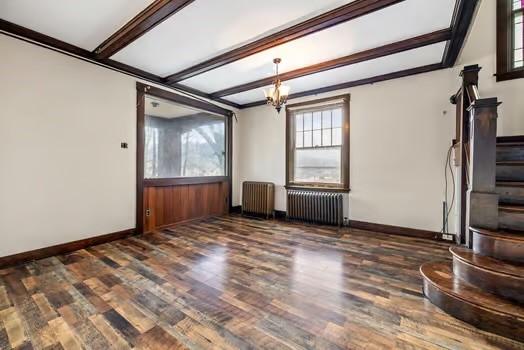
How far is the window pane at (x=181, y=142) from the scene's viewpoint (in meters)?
4.29

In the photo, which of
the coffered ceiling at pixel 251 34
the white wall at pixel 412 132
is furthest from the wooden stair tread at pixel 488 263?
the coffered ceiling at pixel 251 34

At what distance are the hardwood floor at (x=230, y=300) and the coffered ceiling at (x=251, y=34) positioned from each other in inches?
110

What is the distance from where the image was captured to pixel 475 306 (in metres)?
1.71

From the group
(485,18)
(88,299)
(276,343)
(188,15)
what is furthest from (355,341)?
(485,18)

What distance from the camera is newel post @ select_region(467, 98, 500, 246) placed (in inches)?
84.5

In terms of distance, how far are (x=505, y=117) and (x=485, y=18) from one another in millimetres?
1585

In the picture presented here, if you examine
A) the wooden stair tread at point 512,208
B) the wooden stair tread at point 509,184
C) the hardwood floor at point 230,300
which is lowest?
the hardwood floor at point 230,300

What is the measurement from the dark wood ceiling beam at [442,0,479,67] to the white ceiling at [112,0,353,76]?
1178 mm

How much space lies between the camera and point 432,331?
1.66m

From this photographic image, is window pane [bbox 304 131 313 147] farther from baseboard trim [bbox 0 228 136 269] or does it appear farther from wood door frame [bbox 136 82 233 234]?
baseboard trim [bbox 0 228 136 269]

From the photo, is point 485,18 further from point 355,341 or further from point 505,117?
point 355,341

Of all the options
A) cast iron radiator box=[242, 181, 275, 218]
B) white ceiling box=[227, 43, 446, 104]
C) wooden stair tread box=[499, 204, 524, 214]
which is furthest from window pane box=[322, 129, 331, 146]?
wooden stair tread box=[499, 204, 524, 214]

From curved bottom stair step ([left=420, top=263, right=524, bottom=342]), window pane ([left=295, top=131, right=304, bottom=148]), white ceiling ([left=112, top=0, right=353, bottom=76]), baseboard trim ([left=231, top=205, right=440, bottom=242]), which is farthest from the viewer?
window pane ([left=295, top=131, right=304, bottom=148])

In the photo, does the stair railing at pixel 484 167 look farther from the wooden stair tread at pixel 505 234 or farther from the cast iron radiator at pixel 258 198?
the cast iron radiator at pixel 258 198
